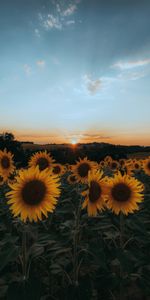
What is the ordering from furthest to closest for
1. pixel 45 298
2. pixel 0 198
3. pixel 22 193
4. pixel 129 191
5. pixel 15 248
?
pixel 0 198 → pixel 129 191 → pixel 45 298 → pixel 22 193 → pixel 15 248

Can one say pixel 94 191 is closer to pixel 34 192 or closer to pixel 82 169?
pixel 34 192

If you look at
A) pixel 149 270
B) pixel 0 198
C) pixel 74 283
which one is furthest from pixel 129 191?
pixel 0 198

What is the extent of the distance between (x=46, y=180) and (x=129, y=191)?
1486 millimetres

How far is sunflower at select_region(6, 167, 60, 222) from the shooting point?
4.17 metres

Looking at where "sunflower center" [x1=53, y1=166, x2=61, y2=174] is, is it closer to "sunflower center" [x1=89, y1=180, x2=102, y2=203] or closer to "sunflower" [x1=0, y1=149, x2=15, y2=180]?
"sunflower" [x1=0, y1=149, x2=15, y2=180]

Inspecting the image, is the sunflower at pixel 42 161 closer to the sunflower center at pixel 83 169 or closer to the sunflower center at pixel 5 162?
the sunflower center at pixel 83 169

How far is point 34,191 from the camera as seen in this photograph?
4.26 m

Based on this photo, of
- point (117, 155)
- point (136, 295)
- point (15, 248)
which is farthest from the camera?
point (117, 155)

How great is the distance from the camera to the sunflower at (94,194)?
461 cm

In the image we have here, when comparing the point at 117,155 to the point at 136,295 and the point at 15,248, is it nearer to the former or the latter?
the point at 136,295

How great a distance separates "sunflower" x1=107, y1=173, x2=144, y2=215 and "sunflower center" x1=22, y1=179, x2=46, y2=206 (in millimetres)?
1127

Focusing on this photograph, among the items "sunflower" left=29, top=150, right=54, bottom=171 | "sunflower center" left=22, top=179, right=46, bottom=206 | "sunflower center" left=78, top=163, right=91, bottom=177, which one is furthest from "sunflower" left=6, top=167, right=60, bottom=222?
"sunflower center" left=78, top=163, right=91, bottom=177

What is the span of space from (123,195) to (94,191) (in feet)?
1.81

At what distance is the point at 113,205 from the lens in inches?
190
